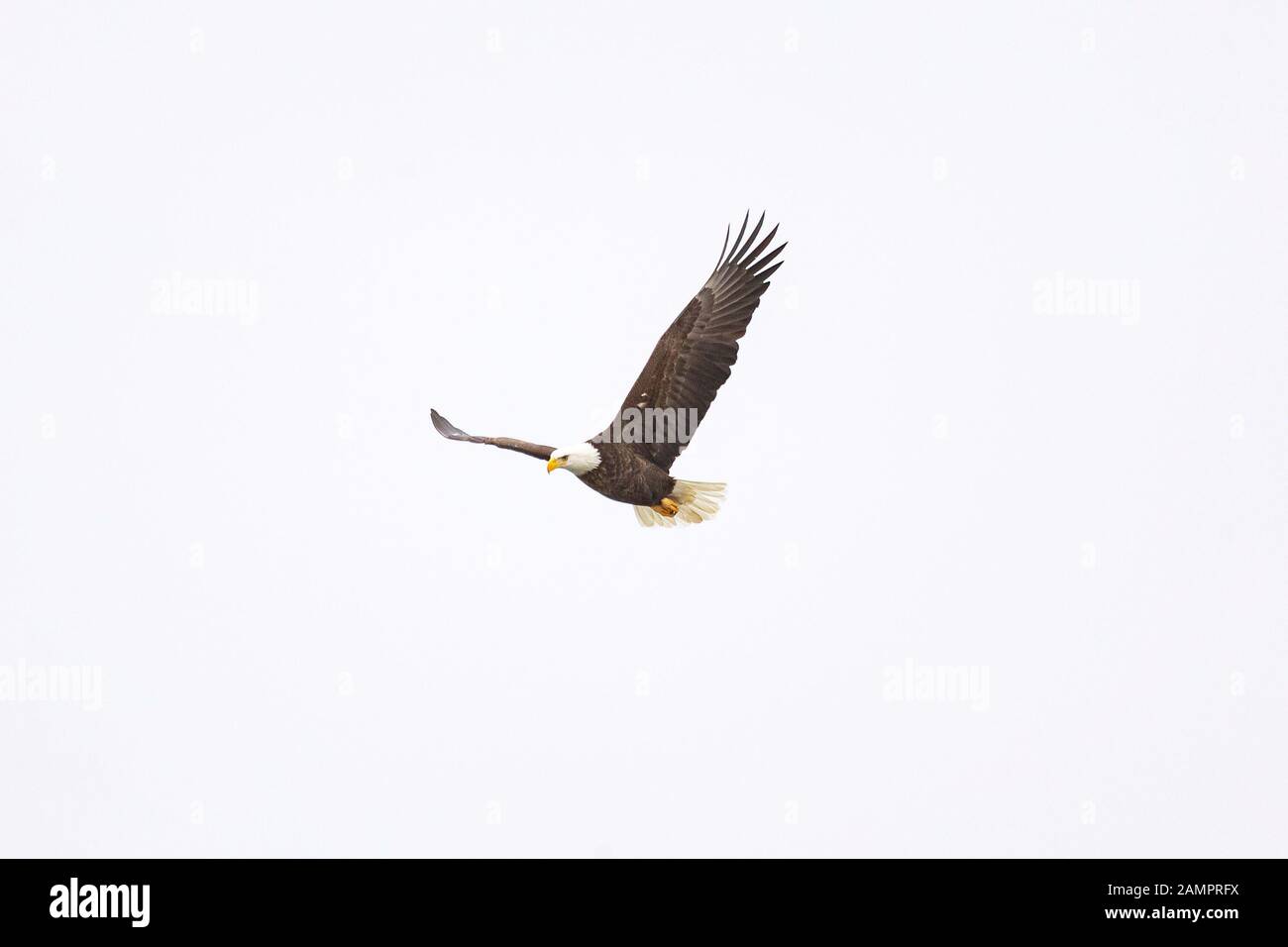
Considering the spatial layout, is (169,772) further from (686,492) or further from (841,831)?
(686,492)

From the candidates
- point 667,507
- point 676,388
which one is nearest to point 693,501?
point 667,507

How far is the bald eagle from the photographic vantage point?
1511cm

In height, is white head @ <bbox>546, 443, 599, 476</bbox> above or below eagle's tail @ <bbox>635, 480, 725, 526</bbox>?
above

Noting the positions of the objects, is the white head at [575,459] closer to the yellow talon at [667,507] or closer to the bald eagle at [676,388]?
the bald eagle at [676,388]

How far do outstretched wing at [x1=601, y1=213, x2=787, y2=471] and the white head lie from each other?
0.85ft

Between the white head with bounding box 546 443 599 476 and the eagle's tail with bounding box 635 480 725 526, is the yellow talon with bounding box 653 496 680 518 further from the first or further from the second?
the white head with bounding box 546 443 599 476

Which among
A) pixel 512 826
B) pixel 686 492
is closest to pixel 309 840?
pixel 512 826

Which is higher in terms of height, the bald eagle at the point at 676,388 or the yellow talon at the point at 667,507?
the bald eagle at the point at 676,388

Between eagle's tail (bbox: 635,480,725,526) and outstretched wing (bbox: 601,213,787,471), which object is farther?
eagle's tail (bbox: 635,480,725,526)

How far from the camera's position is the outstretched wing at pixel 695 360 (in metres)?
15.1

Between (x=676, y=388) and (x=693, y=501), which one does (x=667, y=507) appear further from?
(x=676, y=388)

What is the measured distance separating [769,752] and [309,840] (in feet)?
62.7

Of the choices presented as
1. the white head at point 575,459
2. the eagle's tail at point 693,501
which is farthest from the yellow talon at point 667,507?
the white head at point 575,459

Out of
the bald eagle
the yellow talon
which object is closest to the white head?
the bald eagle
